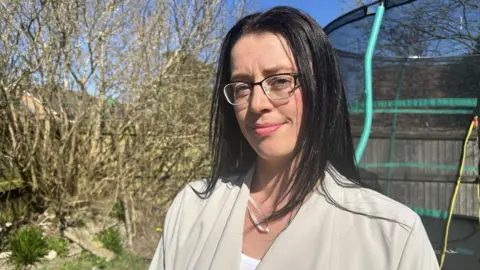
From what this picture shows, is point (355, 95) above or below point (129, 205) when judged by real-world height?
above

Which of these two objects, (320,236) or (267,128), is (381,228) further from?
(267,128)

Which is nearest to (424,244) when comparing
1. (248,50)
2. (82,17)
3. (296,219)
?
(296,219)

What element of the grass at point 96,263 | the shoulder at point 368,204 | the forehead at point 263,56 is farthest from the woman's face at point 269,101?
the grass at point 96,263

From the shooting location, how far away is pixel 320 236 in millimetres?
1163

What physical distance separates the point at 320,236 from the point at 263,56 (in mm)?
544

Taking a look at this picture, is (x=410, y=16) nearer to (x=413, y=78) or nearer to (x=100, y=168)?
(x=413, y=78)

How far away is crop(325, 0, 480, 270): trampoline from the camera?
7.02 ft

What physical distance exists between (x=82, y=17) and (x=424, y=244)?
17.9ft

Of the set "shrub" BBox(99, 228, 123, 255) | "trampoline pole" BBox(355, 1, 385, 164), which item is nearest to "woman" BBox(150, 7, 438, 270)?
"trampoline pole" BBox(355, 1, 385, 164)

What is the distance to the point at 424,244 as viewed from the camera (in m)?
1.07

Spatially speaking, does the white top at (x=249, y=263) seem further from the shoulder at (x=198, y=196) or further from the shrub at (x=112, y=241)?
the shrub at (x=112, y=241)

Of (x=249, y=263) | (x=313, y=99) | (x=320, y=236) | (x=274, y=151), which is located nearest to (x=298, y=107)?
(x=313, y=99)

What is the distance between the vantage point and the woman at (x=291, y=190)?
3.68ft

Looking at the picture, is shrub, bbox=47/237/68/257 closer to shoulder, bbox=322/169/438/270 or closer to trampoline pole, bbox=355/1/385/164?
trampoline pole, bbox=355/1/385/164
